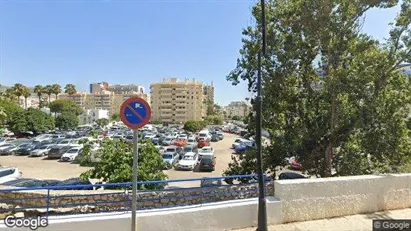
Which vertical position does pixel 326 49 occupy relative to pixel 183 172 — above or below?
above

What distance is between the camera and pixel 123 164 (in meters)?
10.0

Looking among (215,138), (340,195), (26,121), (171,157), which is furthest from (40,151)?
(340,195)

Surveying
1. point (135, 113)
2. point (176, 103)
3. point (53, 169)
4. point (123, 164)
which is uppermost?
point (176, 103)

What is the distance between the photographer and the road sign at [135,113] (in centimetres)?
446

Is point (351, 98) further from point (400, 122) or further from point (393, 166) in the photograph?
point (393, 166)

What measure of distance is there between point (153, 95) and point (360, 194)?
129 metres

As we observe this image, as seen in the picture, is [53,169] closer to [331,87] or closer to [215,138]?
[331,87]

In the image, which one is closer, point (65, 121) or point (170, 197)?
point (170, 197)

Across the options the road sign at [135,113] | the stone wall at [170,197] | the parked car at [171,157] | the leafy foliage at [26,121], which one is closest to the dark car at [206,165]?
the parked car at [171,157]

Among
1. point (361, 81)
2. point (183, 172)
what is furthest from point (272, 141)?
point (183, 172)

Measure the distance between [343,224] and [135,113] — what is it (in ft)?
16.5

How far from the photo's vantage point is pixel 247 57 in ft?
39.2

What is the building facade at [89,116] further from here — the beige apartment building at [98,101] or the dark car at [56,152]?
the dark car at [56,152]

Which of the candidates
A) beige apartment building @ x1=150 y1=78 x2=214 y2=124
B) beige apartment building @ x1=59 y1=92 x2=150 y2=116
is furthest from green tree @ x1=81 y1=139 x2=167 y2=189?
beige apartment building @ x1=59 y1=92 x2=150 y2=116
